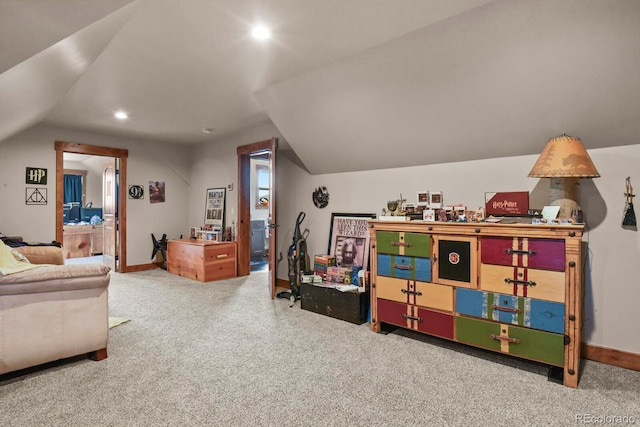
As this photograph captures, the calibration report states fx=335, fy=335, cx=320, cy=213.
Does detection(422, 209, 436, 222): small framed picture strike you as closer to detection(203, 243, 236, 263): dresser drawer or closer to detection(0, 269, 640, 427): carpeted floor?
detection(0, 269, 640, 427): carpeted floor

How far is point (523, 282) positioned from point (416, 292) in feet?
2.73

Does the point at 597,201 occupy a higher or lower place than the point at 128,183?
lower

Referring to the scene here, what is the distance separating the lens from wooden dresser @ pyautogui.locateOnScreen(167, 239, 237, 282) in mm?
5262

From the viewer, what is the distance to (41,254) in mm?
3830

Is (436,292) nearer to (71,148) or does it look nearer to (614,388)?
(614,388)

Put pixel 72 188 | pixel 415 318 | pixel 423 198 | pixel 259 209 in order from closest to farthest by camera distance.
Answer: pixel 415 318, pixel 423 198, pixel 259 209, pixel 72 188

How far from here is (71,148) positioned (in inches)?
211

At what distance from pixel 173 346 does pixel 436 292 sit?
228 cm

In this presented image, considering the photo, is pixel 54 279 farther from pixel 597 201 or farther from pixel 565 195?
pixel 597 201

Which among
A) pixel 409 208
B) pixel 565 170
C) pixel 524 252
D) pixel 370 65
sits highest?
pixel 370 65

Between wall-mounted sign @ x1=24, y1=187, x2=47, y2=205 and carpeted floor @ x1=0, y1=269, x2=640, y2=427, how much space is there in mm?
3249

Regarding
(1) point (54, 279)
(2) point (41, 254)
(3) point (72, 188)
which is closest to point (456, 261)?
(1) point (54, 279)

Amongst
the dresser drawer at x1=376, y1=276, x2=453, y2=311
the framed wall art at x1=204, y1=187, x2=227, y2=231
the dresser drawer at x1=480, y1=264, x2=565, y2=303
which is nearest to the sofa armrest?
the framed wall art at x1=204, y1=187, x2=227, y2=231

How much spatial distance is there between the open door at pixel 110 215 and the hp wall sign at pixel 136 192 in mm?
261
